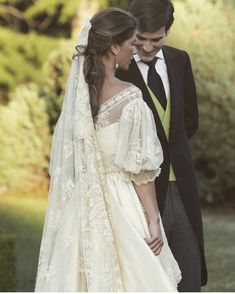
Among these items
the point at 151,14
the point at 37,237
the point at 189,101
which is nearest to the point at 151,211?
the point at 151,14

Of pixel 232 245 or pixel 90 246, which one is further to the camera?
pixel 232 245

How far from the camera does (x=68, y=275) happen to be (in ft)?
14.1

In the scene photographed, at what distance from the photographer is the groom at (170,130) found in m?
4.81

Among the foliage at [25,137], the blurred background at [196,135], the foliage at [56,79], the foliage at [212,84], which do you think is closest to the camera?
the blurred background at [196,135]

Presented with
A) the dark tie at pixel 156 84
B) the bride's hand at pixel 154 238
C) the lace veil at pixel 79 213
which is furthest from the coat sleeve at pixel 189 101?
the bride's hand at pixel 154 238

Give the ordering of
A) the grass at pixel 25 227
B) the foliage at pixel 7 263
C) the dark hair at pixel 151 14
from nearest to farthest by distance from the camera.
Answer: the dark hair at pixel 151 14
the foliage at pixel 7 263
the grass at pixel 25 227

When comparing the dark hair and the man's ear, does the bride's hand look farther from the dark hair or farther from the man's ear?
the dark hair

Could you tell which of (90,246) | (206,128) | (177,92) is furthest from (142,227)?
(206,128)

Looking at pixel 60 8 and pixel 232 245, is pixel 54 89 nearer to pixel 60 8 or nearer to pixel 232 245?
pixel 232 245

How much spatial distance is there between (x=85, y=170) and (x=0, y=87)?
16.8 meters

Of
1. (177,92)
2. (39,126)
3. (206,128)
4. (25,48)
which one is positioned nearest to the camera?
(177,92)

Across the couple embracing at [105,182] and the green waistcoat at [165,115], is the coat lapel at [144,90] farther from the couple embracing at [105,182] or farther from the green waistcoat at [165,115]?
the couple embracing at [105,182]

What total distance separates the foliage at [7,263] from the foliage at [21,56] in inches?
511

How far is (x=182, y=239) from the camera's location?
494cm
